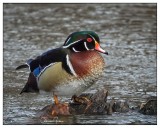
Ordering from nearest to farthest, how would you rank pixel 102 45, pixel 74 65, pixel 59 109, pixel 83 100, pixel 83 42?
pixel 74 65 → pixel 83 42 → pixel 59 109 → pixel 83 100 → pixel 102 45

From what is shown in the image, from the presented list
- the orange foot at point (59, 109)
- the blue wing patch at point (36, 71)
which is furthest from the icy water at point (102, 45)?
the blue wing patch at point (36, 71)

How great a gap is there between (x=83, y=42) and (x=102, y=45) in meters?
4.66

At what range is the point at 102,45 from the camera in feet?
37.7

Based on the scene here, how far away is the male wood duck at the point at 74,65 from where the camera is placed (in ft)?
22.0

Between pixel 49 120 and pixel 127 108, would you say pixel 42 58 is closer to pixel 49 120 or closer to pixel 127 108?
pixel 49 120

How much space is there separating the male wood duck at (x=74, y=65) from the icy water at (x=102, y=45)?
464mm

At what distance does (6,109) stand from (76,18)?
21.0 feet

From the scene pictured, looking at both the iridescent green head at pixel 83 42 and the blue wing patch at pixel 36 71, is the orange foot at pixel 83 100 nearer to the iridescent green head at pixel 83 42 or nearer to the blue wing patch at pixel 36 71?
the blue wing patch at pixel 36 71

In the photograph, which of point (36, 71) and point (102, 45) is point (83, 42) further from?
point (102, 45)

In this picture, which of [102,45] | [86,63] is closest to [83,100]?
[86,63]

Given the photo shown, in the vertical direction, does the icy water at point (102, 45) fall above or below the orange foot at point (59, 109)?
below

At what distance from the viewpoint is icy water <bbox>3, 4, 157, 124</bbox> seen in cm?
747

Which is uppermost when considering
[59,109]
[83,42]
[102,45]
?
[83,42]

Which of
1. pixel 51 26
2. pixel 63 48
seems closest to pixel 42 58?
pixel 63 48
